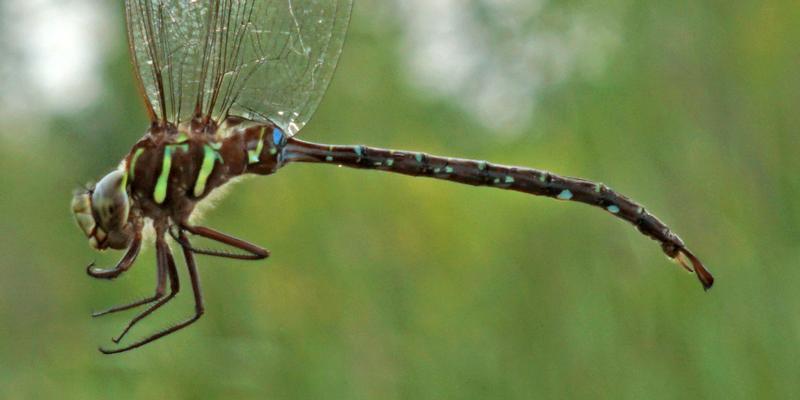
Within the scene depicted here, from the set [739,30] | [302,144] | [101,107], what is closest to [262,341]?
[302,144]

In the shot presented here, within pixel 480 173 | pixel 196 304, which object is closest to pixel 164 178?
pixel 196 304

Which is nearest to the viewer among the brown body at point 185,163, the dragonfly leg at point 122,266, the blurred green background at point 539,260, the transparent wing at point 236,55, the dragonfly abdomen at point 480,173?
the dragonfly leg at point 122,266

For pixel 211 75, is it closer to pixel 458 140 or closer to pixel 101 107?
pixel 458 140

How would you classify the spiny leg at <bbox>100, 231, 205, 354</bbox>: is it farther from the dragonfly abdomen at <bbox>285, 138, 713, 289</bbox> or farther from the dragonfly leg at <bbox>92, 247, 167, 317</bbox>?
the dragonfly abdomen at <bbox>285, 138, 713, 289</bbox>

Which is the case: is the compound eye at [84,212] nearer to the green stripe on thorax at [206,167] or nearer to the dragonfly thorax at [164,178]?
the dragonfly thorax at [164,178]

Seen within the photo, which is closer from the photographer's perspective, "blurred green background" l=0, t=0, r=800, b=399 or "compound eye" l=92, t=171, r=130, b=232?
"compound eye" l=92, t=171, r=130, b=232

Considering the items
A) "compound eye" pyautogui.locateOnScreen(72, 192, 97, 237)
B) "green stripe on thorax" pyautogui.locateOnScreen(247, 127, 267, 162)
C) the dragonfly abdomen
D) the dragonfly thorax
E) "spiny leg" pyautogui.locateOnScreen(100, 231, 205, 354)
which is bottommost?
A: "spiny leg" pyautogui.locateOnScreen(100, 231, 205, 354)

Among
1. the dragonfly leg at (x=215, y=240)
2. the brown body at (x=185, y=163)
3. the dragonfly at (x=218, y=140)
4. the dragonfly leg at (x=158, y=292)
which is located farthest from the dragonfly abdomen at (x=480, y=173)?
the dragonfly leg at (x=158, y=292)

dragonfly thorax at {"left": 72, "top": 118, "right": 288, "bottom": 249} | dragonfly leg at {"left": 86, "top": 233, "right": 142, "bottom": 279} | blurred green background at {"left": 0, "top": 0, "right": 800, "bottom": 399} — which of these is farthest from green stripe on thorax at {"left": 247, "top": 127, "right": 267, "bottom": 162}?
blurred green background at {"left": 0, "top": 0, "right": 800, "bottom": 399}
